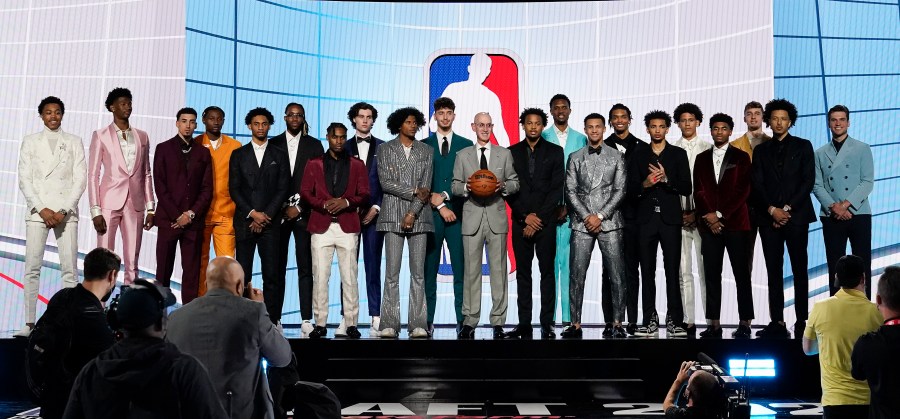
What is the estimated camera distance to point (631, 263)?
7387mm

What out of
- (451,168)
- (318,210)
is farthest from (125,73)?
(451,168)

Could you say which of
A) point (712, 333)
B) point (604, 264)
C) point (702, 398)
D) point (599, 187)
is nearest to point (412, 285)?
point (604, 264)

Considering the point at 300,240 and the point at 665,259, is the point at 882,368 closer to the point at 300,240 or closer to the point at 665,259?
the point at 665,259

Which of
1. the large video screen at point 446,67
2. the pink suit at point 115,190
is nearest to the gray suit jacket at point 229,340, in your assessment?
the pink suit at point 115,190

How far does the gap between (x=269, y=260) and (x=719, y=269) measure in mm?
3431

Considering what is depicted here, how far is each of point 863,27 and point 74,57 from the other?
7392mm

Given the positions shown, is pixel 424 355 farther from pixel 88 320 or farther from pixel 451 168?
pixel 88 320

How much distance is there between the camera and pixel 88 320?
147 inches

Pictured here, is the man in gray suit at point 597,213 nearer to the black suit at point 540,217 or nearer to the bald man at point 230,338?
the black suit at point 540,217

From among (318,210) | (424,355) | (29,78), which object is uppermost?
(29,78)

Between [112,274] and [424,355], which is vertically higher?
[112,274]

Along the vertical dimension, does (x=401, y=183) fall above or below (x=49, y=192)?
above

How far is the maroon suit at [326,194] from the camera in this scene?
7.31 metres

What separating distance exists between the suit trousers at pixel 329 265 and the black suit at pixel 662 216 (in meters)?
2.17
